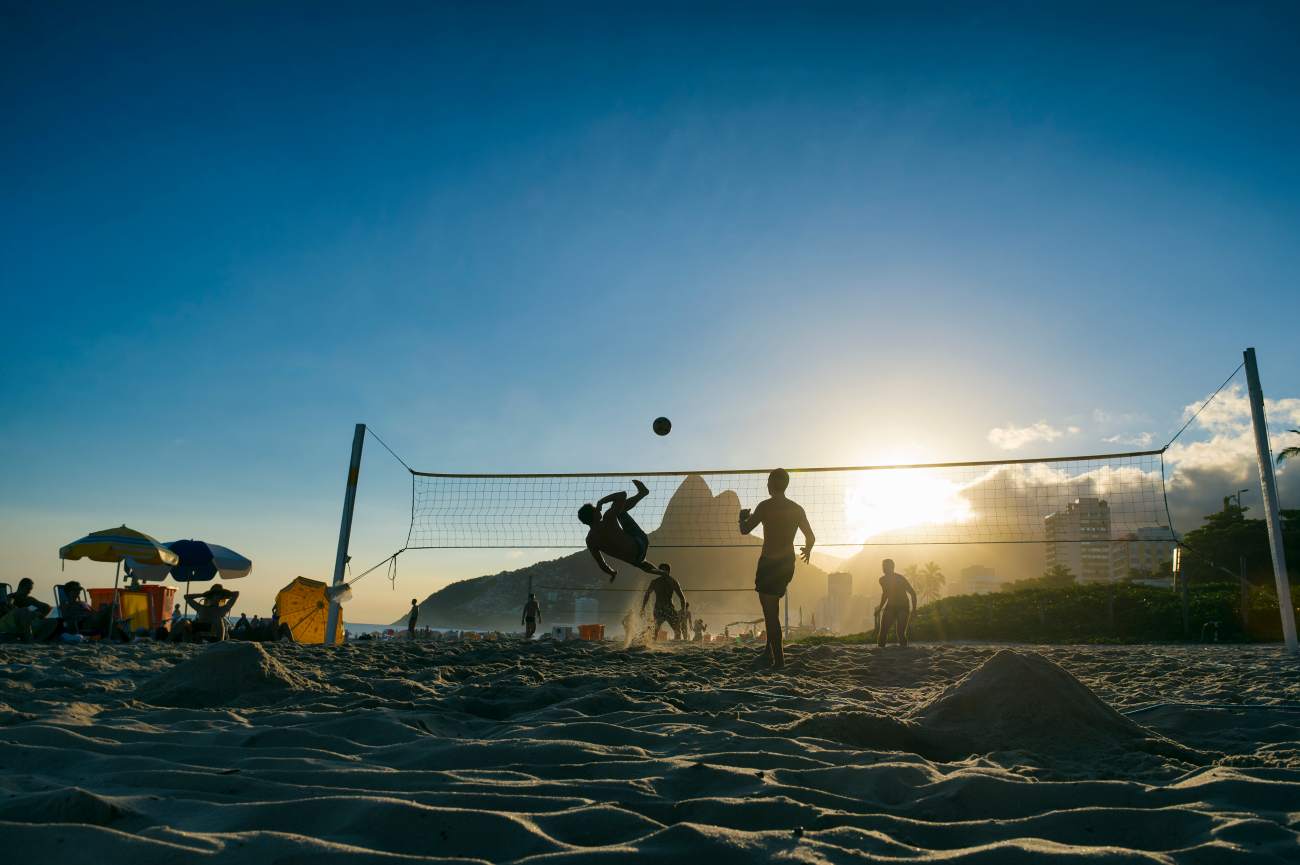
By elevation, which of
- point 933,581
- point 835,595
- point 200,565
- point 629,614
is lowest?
point 835,595

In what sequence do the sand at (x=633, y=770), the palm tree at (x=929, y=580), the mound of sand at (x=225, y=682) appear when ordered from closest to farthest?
the sand at (x=633, y=770), the mound of sand at (x=225, y=682), the palm tree at (x=929, y=580)

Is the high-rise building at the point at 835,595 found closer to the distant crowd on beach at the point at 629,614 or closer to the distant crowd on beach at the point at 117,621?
the distant crowd on beach at the point at 629,614

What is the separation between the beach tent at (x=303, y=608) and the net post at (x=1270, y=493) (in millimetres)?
12670

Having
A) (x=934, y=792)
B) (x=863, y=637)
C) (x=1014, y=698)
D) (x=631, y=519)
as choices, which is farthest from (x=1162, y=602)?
(x=934, y=792)

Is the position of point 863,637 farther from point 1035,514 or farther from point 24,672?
point 24,672

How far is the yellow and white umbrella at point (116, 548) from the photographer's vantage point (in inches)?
412

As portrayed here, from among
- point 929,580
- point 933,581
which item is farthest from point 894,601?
point 929,580

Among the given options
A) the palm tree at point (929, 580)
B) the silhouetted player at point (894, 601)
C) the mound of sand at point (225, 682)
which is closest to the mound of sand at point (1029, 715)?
the mound of sand at point (225, 682)

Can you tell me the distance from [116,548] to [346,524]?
13.1 feet

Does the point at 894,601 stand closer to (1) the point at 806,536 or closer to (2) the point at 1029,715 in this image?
(1) the point at 806,536

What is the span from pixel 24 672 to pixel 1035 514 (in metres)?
11.8

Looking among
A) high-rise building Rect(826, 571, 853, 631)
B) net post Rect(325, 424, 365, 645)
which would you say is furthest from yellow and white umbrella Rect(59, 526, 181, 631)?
high-rise building Rect(826, 571, 853, 631)

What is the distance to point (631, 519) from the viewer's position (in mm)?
7160

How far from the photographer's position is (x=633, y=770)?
2102 millimetres
